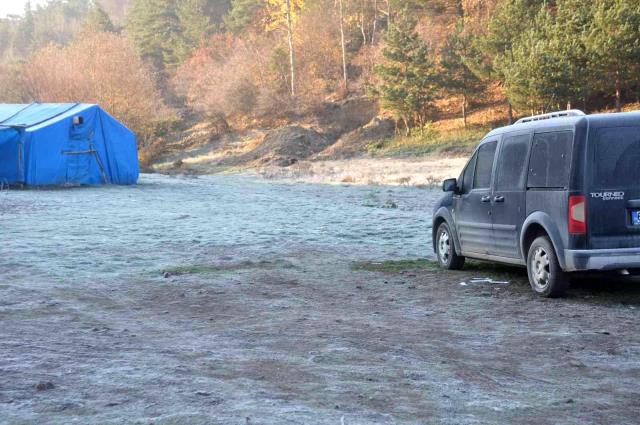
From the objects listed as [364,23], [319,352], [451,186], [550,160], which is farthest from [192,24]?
[319,352]

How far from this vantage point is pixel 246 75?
8156 centimetres

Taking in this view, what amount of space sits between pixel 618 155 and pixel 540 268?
60.6 inches

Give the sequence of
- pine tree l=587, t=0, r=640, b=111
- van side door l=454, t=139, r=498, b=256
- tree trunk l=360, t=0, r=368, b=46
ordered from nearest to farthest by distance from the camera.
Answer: van side door l=454, t=139, r=498, b=256
pine tree l=587, t=0, r=640, b=111
tree trunk l=360, t=0, r=368, b=46

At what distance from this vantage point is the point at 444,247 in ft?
41.7

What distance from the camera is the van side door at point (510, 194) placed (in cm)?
1045

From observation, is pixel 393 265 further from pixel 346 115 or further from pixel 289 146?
pixel 346 115

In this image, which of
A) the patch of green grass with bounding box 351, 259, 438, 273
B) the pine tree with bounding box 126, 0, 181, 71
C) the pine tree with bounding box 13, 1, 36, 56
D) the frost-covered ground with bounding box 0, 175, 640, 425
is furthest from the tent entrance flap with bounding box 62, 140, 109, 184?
the pine tree with bounding box 13, 1, 36, 56

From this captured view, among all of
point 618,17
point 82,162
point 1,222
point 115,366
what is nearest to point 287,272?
point 115,366

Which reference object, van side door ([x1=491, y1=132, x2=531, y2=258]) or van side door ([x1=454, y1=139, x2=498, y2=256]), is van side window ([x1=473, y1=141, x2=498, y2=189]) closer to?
van side door ([x1=454, y1=139, x2=498, y2=256])

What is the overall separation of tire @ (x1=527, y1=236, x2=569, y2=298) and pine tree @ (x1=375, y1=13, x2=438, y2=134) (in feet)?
170

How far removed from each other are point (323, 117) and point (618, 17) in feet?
108

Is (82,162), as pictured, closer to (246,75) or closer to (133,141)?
(133,141)

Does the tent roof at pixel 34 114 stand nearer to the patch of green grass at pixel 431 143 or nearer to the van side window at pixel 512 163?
the patch of green grass at pixel 431 143

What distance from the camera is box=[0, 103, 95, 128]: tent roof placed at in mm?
36281
